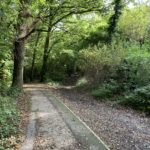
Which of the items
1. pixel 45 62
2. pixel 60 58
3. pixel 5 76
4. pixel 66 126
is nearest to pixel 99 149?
pixel 66 126

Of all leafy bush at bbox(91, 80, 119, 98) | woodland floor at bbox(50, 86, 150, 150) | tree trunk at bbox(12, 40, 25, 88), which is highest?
tree trunk at bbox(12, 40, 25, 88)

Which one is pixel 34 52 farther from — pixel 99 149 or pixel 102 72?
pixel 99 149

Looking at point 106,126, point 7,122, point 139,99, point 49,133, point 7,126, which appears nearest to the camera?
point 7,126

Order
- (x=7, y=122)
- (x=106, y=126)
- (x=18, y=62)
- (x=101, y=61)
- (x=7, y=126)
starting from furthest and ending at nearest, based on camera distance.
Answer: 1. (x=101, y=61)
2. (x=18, y=62)
3. (x=106, y=126)
4. (x=7, y=122)
5. (x=7, y=126)

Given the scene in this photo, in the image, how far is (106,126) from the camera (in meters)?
9.32

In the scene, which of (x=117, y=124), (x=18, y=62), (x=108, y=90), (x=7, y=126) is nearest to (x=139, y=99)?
(x=108, y=90)

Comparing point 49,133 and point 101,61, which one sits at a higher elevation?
point 101,61

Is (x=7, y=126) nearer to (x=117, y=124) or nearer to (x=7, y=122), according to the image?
(x=7, y=122)

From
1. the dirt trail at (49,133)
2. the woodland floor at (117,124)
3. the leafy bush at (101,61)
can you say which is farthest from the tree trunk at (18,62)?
the dirt trail at (49,133)

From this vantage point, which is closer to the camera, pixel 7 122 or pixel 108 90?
pixel 7 122

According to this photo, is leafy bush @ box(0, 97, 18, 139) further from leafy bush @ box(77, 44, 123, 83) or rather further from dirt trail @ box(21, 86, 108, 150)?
leafy bush @ box(77, 44, 123, 83)

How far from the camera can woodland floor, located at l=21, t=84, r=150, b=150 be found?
A: 289 inches

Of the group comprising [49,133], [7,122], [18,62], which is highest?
[18,62]

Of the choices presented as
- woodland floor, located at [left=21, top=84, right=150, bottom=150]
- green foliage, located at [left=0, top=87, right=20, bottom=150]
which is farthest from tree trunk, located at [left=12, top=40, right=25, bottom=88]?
green foliage, located at [left=0, top=87, right=20, bottom=150]
